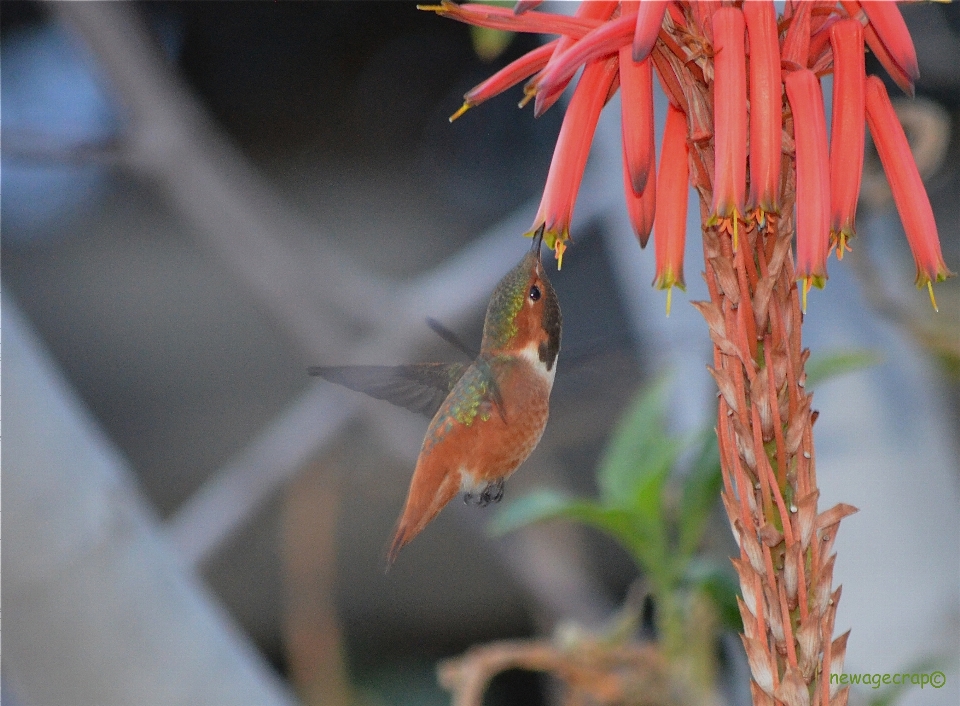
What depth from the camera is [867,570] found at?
854 millimetres

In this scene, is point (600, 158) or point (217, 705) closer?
point (217, 705)

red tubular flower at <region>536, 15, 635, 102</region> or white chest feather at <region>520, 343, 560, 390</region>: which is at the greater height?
red tubular flower at <region>536, 15, 635, 102</region>

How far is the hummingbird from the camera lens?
0.40 m

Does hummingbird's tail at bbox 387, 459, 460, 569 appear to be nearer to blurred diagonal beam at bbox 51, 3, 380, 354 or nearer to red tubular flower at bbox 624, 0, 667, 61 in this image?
red tubular flower at bbox 624, 0, 667, 61

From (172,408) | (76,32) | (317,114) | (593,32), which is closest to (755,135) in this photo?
(593,32)

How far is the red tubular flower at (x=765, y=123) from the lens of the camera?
0.27 m

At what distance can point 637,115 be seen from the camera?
0.28m

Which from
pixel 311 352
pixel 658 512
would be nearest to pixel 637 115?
pixel 658 512

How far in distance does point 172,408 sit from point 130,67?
919 mm

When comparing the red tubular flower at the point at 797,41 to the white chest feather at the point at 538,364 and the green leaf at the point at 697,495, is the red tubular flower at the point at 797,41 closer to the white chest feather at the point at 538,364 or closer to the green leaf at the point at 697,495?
the white chest feather at the point at 538,364

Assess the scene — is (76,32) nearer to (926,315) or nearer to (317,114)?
(317,114)

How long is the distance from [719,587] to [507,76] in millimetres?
564

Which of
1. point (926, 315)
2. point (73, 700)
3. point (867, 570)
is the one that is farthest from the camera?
point (926, 315)

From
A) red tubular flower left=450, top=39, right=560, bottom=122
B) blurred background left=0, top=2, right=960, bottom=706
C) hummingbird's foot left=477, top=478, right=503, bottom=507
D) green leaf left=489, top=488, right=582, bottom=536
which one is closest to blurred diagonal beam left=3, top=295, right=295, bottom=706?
blurred background left=0, top=2, right=960, bottom=706
